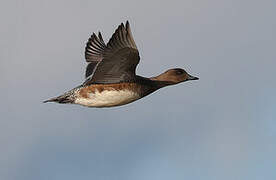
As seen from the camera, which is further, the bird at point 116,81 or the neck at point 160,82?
the neck at point 160,82

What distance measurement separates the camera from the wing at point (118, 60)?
1359 centimetres

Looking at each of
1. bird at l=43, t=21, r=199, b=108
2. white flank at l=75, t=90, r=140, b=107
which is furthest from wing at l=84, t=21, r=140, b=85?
white flank at l=75, t=90, r=140, b=107

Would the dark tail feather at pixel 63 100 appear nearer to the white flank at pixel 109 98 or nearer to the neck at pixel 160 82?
the white flank at pixel 109 98

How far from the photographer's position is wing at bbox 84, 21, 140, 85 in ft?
44.6

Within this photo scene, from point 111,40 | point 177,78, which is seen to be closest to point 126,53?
point 111,40

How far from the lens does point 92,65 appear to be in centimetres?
1670

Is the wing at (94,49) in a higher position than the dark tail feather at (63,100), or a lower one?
higher

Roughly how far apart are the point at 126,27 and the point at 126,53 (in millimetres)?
508

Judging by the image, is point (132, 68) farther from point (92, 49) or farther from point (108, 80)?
point (92, 49)

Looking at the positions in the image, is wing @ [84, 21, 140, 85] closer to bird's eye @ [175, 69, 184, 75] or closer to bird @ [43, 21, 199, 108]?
bird @ [43, 21, 199, 108]

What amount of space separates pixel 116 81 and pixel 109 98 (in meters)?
0.35

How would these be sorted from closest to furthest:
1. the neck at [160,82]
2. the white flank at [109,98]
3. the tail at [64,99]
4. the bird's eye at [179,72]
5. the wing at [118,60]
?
the wing at [118,60], the white flank at [109,98], the tail at [64,99], the neck at [160,82], the bird's eye at [179,72]

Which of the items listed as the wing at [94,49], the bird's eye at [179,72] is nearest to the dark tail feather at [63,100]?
the wing at [94,49]

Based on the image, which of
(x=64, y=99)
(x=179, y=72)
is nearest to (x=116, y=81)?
(x=64, y=99)
